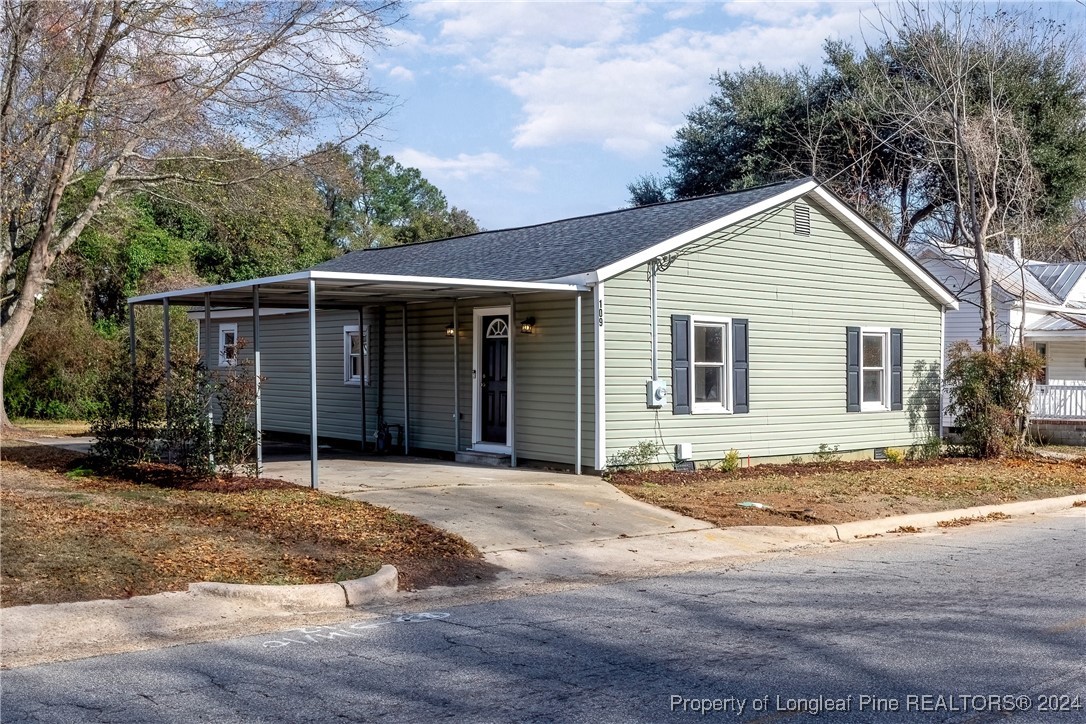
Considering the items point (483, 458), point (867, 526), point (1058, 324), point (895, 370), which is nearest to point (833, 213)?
point (895, 370)

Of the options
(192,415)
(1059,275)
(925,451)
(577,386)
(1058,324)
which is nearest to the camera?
(192,415)

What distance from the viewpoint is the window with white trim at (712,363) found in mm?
16391

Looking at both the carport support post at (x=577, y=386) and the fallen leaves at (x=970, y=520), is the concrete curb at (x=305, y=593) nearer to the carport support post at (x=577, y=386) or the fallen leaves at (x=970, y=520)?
the carport support post at (x=577, y=386)

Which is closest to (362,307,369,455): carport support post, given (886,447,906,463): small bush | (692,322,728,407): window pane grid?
(692,322,728,407): window pane grid

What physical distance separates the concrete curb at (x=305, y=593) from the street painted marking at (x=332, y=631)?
635 millimetres

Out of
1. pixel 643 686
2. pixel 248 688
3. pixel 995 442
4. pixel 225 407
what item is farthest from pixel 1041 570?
pixel 995 442

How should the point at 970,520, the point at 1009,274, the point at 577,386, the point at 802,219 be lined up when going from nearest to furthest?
the point at 970,520, the point at 577,386, the point at 802,219, the point at 1009,274

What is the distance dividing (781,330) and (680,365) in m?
2.48

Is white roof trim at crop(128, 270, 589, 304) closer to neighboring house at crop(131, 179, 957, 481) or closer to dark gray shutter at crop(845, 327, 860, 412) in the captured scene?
neighboring house at crop(131, 179, 957, 481)

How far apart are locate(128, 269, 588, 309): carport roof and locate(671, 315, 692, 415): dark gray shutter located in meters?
1.89

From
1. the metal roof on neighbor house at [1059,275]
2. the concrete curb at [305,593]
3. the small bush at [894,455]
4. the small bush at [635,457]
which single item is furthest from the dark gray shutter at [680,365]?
the metal roof on neighbor house at [1059,275]

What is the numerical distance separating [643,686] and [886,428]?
14.6 m

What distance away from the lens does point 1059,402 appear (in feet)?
83.4

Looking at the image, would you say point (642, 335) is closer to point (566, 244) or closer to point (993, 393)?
point (566, 244)
